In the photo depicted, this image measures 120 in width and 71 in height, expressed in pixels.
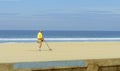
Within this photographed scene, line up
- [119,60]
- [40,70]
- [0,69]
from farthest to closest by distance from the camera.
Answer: [119,60] < [40,70] < [0,69]

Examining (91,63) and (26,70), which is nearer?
(26,70)

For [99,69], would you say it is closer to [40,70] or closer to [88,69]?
[88,69]

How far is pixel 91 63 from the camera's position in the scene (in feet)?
18.5

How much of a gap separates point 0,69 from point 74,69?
1176 mm

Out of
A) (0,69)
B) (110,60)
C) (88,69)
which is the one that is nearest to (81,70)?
(88,69)

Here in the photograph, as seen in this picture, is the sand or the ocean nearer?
the sand

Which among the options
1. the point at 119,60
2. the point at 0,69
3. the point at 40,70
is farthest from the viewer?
the point at 119,60

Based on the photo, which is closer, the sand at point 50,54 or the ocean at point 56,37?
the sand at point 50,54

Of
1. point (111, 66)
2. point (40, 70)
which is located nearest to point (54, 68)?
point (40, 70)

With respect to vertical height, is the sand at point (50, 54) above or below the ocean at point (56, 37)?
below

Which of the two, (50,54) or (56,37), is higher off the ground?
(56,37)

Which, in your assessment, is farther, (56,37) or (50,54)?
(56,37)

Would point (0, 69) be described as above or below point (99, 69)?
below

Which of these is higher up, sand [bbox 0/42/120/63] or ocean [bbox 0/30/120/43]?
ocean [bbox 0/30/120/43]
